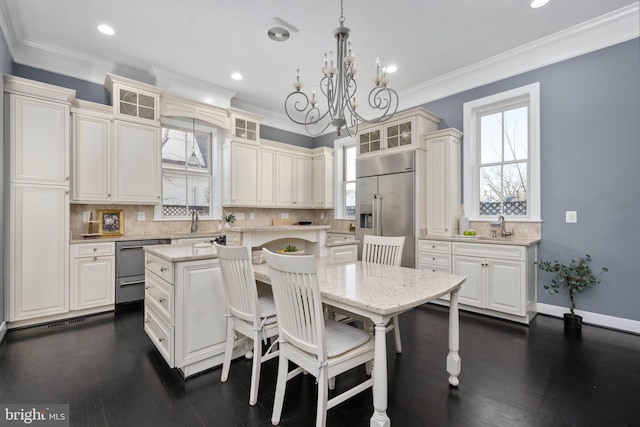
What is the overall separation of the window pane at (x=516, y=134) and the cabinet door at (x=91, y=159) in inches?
200

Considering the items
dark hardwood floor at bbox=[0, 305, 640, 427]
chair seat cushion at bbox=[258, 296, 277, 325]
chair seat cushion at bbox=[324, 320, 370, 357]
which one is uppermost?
chair seat cushion at bbox=[258, 296, 277, 325]

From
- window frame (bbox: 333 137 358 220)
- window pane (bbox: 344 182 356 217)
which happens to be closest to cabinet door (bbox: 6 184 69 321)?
window frame (bbox: 333 137 358 220)

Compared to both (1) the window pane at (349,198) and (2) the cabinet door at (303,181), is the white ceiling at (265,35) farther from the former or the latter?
(1) the window pane at (349,198)

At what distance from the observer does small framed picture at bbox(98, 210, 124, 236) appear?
3732 mm

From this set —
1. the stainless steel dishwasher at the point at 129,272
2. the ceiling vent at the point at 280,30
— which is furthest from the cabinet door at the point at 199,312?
the ceiling vent at the point at 280,30

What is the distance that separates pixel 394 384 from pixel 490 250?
2.06 metres

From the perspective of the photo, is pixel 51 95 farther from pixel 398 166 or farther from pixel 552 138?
pixel 552 138

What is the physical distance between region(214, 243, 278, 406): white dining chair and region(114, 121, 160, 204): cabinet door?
2.57m

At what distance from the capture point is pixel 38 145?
9.89 feet

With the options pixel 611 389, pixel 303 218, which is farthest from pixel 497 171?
pixel 303 218

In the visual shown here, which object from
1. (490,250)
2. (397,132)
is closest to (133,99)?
(397,132)

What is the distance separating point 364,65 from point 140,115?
3015 mm

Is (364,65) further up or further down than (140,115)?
further up

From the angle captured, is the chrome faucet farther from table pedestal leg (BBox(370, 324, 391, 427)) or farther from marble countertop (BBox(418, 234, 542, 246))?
table pedestal leg (BBox(370, 324, 391, 427))
